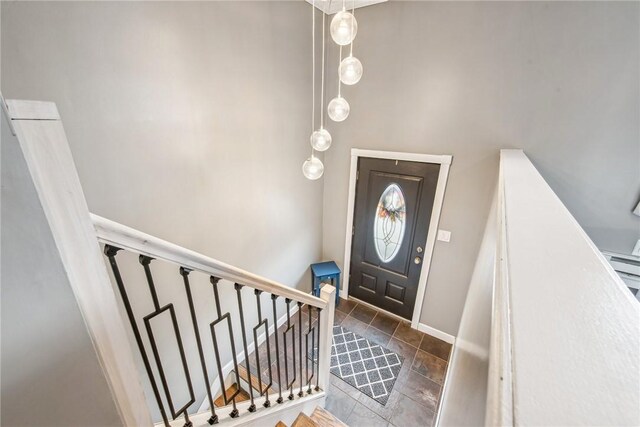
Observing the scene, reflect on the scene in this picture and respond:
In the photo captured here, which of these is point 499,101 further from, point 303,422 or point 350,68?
point 303,422

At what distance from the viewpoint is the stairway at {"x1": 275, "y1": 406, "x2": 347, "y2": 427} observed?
1.66 meters

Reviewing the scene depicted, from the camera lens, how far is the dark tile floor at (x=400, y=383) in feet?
7.10

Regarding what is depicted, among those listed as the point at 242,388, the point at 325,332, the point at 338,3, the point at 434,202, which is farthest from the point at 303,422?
the point at 338,3

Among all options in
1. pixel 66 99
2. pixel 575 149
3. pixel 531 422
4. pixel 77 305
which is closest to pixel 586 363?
pixel 531 422

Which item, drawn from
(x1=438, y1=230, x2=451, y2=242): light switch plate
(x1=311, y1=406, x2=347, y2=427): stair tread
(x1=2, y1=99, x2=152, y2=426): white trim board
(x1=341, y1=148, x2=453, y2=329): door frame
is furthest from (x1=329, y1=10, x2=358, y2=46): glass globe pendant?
(x1=311, y1=406, x2=347, y2=427): stair tread

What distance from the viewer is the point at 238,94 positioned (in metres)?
1.99

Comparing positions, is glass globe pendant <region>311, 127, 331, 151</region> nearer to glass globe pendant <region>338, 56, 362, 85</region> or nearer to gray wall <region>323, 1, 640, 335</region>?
glass globe pendant <region>338, 56, 362, 85</region>

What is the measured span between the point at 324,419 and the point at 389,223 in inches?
77.8

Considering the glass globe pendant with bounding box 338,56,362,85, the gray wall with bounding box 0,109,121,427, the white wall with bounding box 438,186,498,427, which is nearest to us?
the gray wall with bounding box 0,109,121,427

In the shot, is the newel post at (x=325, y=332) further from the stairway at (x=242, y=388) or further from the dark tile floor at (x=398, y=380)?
the stairway at (x=242, y=388)

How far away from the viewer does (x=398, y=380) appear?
2.46 meters

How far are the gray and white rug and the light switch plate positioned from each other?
1.37 metres

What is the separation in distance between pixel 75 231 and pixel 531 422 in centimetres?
77

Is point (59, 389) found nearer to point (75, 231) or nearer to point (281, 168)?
point (75, 231)
